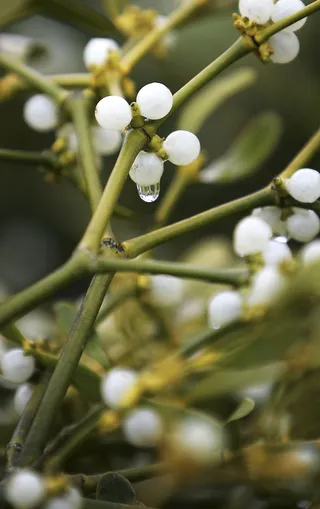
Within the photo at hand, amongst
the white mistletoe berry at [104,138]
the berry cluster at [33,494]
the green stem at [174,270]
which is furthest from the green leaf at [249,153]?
the berry cluster at [33,494]

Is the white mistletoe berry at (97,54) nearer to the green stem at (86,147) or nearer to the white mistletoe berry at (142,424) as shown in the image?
the green stem at (86,147)

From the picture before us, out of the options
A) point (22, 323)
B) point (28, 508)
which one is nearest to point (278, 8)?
point (28, 508)

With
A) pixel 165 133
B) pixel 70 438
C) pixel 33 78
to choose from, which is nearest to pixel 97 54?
pixel 33 78

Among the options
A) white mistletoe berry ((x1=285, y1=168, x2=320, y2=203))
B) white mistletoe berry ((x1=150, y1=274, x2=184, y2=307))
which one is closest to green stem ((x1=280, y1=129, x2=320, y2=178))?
white mistletoe berry ((x1=285, y1=168, x2=320, y2=203))

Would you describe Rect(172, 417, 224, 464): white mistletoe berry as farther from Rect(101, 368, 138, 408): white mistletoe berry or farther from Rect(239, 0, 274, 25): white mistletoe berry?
Rect(239, 0, 274, 25): white mistletoe berry

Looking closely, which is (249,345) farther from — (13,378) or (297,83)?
(297,83)
